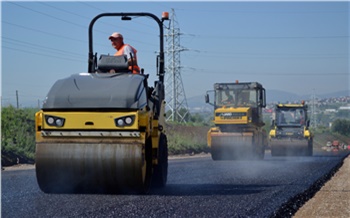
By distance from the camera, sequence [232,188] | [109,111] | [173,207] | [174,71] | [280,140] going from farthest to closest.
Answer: [174,71] < [280,140] < [232,188] < [109,111] < [173,207]

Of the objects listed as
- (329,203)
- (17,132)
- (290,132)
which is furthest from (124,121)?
(290,132)

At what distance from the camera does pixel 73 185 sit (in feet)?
27.8

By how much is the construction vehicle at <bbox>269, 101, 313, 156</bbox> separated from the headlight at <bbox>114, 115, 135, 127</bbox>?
1972 cm

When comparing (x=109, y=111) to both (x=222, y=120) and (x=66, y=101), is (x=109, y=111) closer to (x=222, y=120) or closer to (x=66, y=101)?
(x=66, y=101)

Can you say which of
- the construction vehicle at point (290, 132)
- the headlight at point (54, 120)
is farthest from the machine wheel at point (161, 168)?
the construction vehicle at point (290, 132)

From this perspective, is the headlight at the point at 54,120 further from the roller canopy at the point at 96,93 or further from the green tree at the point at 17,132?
the green tree at the point at 17,132

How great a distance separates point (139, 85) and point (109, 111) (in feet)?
2.02

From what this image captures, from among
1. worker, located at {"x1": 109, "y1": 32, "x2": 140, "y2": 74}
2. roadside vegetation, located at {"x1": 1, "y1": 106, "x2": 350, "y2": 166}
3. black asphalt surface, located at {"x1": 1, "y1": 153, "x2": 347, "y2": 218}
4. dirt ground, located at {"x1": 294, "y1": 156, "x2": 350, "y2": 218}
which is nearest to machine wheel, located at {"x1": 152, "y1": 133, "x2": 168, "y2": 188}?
black asphalt surface, located at {"x1": 1, "y1": 153, "x2": 347, "y2": 218}

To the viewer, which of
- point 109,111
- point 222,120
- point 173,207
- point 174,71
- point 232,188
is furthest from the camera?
point 174,71

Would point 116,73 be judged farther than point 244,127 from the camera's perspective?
No

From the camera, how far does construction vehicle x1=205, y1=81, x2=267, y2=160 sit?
21.6 meters

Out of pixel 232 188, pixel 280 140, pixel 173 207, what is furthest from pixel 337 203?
pixel 280 140

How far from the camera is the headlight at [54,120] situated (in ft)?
27.7

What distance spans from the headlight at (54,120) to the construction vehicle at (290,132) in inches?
783
